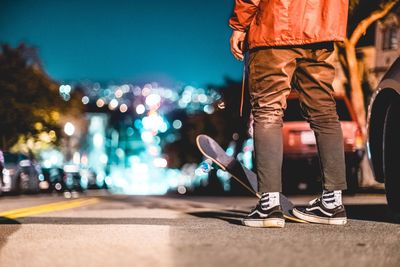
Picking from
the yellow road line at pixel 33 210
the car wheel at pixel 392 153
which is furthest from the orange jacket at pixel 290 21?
the yellow road line at pixel 33 210

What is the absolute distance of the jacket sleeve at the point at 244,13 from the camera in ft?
14.8

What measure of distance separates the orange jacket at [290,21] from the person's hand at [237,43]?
93 mm

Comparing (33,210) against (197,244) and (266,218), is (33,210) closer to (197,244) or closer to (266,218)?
(266,218)

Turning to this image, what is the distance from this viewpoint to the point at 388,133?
4.70m

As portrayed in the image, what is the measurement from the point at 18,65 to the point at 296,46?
33.8 metres

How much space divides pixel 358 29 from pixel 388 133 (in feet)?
47.3

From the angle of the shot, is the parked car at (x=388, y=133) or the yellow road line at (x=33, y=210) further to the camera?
the yellow road line at (x=33, y=210)

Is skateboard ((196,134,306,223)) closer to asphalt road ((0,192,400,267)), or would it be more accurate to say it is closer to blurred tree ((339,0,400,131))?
asphalt road ((0,192,400,267))

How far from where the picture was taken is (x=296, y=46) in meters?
4.50

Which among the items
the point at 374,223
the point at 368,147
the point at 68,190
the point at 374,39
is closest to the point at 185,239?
the point at 374,223

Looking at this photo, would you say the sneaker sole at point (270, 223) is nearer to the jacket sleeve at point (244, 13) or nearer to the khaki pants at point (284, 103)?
the khaki pants at point (284, 103)

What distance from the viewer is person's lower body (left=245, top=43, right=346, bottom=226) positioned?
14.5ft

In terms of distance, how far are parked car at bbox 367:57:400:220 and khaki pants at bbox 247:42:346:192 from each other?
0.35 meters

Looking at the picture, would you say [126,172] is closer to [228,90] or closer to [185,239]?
[228,90]
